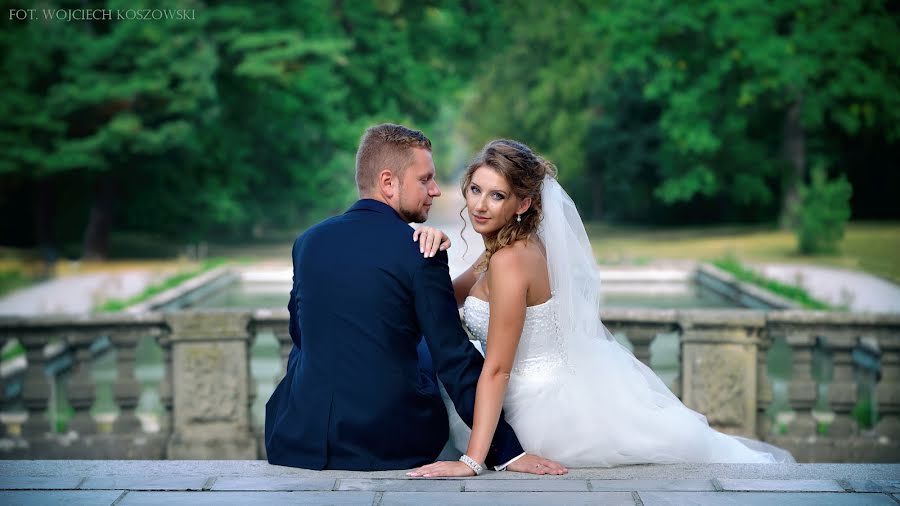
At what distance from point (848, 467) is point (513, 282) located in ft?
4.01

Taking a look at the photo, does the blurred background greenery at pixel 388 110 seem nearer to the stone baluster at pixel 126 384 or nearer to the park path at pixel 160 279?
the park path at pixel 160 279

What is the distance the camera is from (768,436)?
5.84 metres

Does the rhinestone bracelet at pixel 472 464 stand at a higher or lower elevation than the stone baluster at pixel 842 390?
higher

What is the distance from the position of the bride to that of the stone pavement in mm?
181

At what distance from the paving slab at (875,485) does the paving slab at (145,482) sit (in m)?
1.95

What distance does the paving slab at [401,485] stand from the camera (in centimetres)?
312

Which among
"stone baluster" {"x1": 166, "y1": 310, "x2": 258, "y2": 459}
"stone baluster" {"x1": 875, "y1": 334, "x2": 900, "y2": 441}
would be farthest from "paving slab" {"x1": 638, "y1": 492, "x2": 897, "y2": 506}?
"stone baluster" {"x1": 166, "y1": 310, "x2": 258, "y2": 459}

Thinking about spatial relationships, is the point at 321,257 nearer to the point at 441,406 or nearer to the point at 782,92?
the point at 441,406

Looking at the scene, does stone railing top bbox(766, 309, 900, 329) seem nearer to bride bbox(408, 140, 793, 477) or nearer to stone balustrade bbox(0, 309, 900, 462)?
stone balustrade bbox(0, 309, 900, 462)

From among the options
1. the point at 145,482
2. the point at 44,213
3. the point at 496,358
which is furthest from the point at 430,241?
the point at 44,213

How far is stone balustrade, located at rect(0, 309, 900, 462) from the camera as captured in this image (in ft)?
18.9

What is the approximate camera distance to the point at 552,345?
3727 mm

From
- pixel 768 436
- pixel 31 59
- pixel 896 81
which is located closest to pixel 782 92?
pixel 896 81

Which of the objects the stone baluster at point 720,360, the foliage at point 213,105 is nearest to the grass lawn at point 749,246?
the foliage at point 213,105
